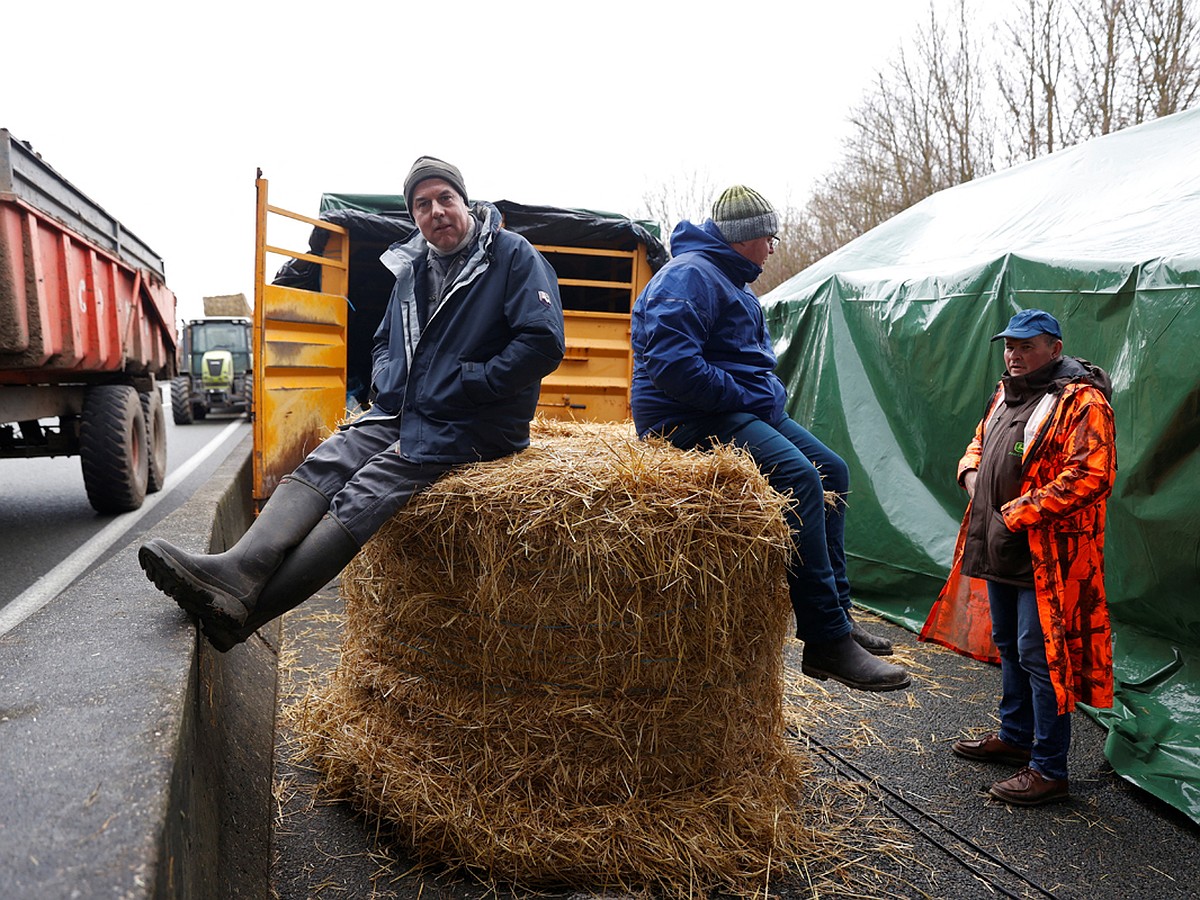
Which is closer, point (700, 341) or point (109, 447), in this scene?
point (700, 341)

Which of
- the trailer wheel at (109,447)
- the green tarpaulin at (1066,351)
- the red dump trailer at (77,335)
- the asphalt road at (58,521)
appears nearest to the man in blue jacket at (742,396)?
the green tarpaulin at (1066,351)

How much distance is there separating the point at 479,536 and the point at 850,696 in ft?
8.69

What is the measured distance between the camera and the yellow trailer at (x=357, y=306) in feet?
21.7

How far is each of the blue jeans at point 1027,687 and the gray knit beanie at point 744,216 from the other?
1.86 m

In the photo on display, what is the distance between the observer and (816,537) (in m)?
2.99

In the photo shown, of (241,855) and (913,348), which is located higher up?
(913,348)

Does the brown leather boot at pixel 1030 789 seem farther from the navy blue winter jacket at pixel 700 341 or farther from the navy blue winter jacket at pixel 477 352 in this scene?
the navy blue winter jacket at pixel 477 352

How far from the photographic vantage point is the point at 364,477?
2.86 meters

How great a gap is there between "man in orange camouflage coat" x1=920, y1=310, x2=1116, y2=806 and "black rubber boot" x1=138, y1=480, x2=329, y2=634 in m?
2.74

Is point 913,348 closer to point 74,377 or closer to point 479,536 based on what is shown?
point 479,536

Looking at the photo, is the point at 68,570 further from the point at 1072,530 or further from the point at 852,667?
the point at 1072,530

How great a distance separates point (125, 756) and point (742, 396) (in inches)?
84.8

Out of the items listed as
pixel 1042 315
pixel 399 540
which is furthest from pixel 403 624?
pixel 1042 315

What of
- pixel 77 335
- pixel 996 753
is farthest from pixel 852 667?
pixel 77 335
